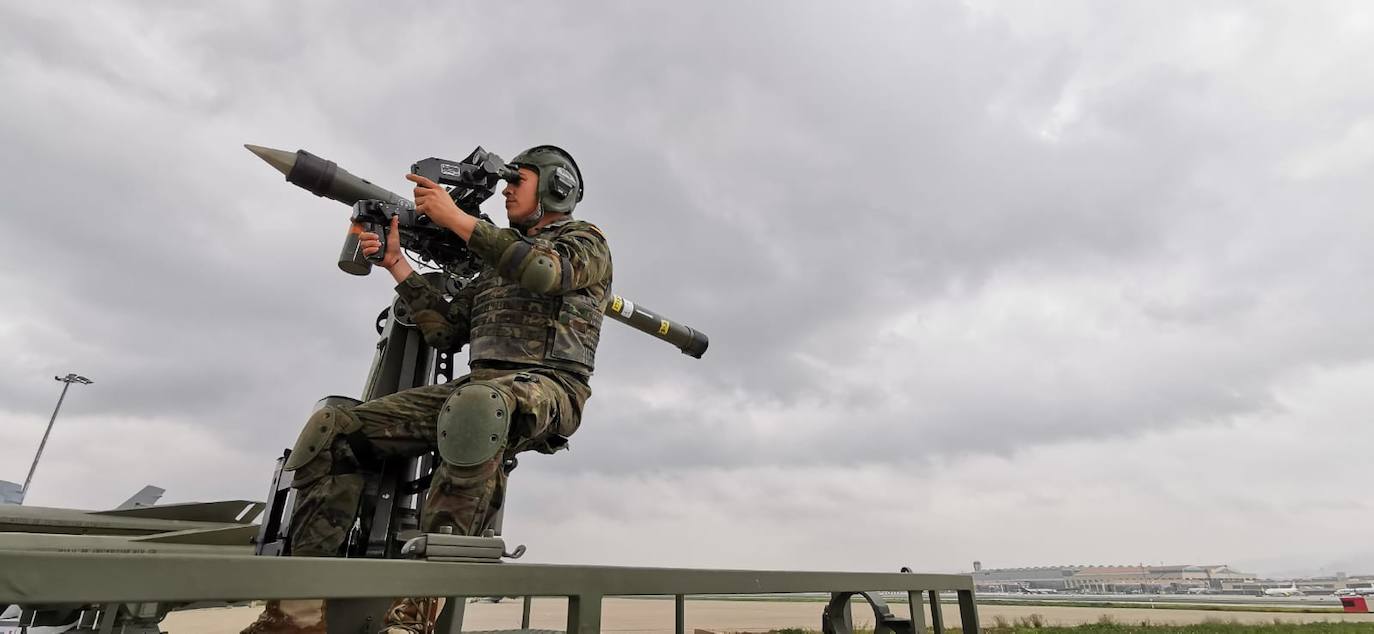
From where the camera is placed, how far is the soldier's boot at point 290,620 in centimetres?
224

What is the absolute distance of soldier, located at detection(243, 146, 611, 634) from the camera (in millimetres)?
2049

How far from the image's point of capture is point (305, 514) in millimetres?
2434

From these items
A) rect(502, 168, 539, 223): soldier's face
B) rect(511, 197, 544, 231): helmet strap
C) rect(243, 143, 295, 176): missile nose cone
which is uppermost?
rect(243, 143, 295, 176): missile nose cone

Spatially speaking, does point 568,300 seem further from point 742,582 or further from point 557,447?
point 742,582

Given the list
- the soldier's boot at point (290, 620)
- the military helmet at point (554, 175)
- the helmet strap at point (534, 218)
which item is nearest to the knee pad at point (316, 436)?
the soldier's boot at point (290, 620)

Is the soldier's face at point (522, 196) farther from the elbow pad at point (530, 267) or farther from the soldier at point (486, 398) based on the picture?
the elbow pad at point (530, 267)

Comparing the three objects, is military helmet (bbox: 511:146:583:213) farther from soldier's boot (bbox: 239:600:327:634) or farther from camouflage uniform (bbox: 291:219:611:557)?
soldier's boot (bbox: 239:600:327:634)

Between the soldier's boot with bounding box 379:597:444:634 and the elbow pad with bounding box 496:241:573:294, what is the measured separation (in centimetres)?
→ 112

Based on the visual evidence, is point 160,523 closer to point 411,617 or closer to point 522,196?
point 411,617

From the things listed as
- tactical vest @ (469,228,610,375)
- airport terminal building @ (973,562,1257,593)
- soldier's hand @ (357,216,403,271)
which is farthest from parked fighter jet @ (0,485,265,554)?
airport terminal building @ (973,562,1257,593)

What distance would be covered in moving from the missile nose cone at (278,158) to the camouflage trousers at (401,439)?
5.65 ft

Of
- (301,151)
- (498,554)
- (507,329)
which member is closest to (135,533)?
(301,151)

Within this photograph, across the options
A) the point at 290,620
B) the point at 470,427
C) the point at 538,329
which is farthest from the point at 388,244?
the point at 290,620

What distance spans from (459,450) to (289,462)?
711 mm
